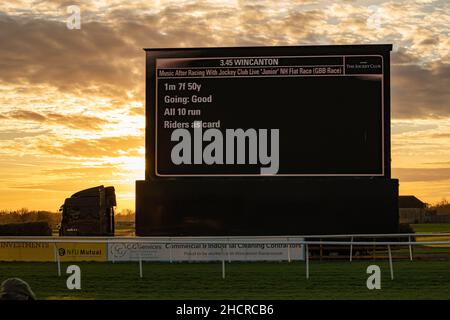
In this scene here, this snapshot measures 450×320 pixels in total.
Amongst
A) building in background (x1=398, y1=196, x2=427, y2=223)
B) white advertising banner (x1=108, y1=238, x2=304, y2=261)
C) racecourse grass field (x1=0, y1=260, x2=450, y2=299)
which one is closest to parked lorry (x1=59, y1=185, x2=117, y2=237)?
white advertising banner (x1=108, y1=238, x2=304, y2=261)

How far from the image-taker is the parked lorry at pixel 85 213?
28031mm

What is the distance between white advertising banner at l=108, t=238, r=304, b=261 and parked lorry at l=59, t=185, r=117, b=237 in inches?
283

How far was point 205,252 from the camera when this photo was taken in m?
20.7

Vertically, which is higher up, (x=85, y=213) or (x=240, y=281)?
(x=85, y=213)

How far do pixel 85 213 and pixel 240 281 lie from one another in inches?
559

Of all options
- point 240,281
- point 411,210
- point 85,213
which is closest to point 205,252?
point 240,281

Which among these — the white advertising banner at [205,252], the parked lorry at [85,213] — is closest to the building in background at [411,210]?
the parked lorry at [85,213]

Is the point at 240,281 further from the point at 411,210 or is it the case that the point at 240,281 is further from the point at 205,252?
the point at 411,210

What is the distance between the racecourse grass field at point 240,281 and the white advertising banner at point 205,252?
2.34ft

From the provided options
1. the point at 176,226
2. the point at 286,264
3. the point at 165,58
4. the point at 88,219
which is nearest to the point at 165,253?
the point at 176,226

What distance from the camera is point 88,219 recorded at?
2808 cm

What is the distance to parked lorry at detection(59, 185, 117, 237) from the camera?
28.0m

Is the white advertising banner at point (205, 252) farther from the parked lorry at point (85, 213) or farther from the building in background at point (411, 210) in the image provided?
the building in background at point (411, 210)

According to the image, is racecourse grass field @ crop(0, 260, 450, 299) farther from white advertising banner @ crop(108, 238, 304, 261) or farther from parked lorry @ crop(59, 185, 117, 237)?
parked lorry @ crop(59, 185, 117, 237)
